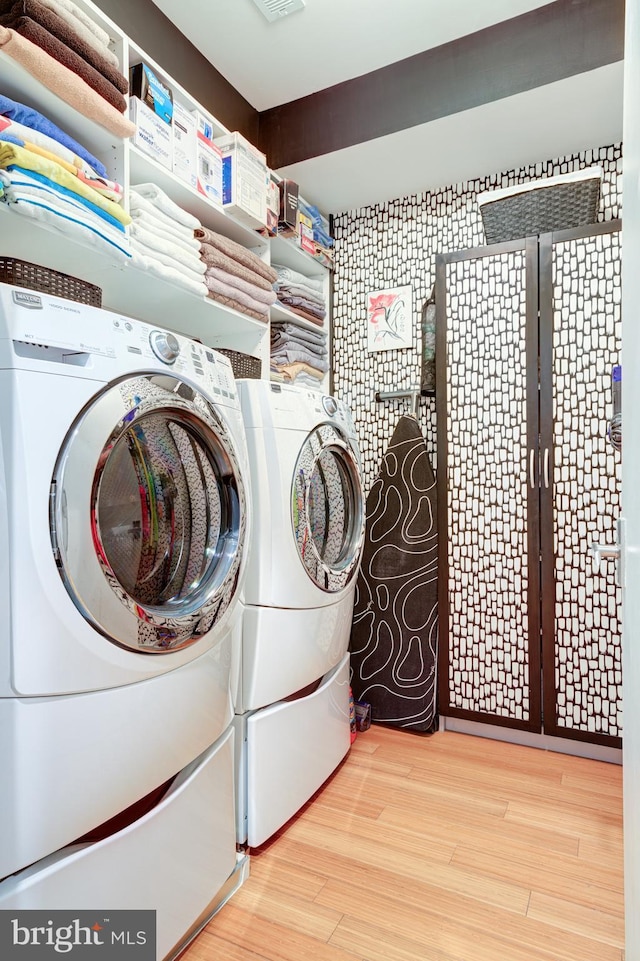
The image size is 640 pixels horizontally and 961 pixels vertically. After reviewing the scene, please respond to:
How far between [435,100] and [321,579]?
1.94 m

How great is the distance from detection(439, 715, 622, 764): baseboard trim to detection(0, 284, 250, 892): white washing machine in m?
1.42

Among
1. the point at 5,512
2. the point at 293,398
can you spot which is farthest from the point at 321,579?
the point at 5,512

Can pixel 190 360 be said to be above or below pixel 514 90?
below

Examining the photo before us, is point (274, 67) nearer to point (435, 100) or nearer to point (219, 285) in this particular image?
point (435, 100)

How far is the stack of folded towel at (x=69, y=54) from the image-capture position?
1398 millimetres

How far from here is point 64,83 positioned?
1479mm

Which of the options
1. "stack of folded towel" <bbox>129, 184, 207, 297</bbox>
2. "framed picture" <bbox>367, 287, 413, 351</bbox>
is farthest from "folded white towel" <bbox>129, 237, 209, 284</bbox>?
"framed picture" <bbox>367, 287, 413, 351</bbox>

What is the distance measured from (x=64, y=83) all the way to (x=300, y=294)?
55.9 inches

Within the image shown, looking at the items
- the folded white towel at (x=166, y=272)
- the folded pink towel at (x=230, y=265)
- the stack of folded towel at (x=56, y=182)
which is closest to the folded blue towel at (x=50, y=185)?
the stack of folded towel at (x=56, y=182)

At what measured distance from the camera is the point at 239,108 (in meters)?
2.60

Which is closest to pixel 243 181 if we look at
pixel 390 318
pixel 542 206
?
pixel 390 318

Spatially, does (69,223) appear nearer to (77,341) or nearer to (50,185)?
(50,185)

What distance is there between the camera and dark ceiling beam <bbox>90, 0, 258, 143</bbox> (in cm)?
201

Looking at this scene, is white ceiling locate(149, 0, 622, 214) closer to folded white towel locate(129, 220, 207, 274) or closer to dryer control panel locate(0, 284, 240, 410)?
folded white towel locate(129, 220, 207, 274)
